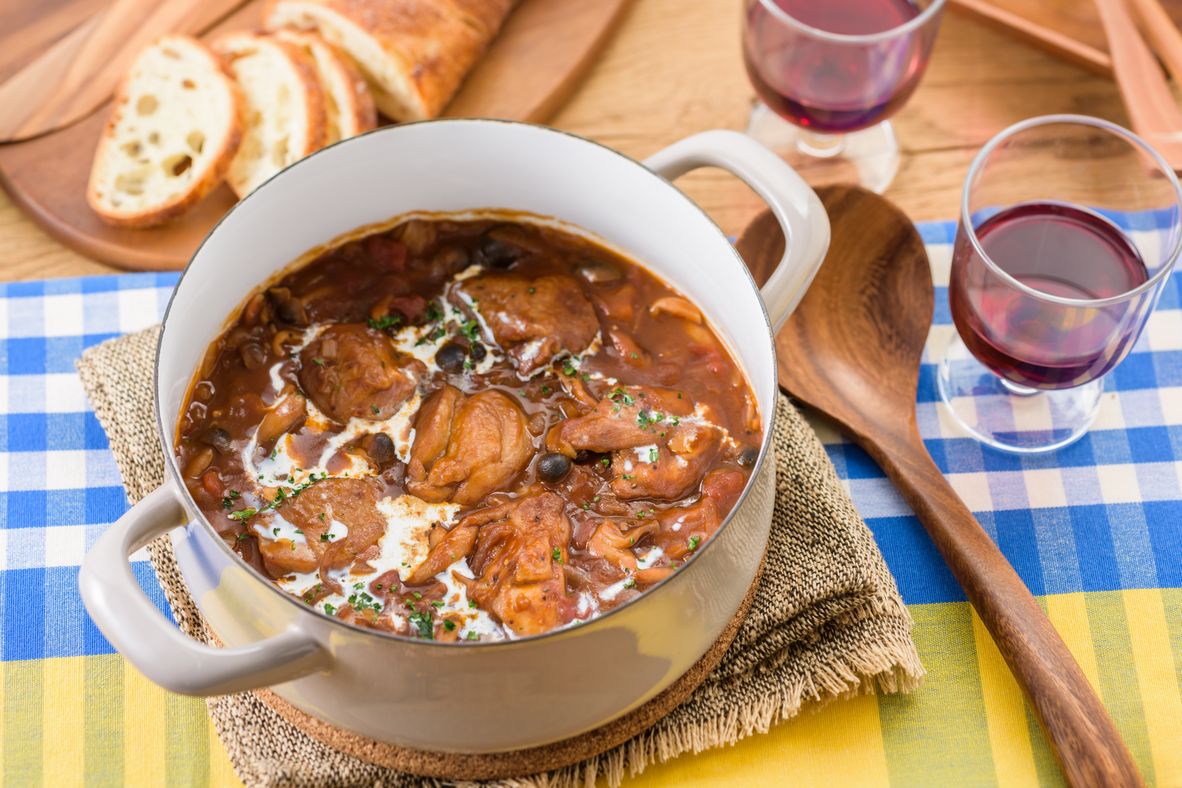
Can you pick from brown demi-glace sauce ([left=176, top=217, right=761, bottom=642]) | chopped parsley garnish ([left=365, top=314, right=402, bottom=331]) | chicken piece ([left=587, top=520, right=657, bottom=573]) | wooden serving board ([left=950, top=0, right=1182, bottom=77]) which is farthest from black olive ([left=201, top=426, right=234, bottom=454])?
wooden serving board ([left=950, top=0, right=1182, bottom=77])

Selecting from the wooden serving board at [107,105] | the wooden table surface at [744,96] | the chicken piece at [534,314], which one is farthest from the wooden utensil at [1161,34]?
the chicken piece at [534,314]

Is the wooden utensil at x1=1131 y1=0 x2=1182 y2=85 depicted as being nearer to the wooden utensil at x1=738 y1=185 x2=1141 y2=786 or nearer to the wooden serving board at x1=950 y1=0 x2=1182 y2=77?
the wooden serving board at x1=950 y1=0 x2=1182 y2=77

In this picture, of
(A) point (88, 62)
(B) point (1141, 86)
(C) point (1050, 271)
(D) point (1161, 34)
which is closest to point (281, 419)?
(A) point (88, 62)

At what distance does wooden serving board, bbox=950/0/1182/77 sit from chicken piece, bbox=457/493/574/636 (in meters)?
2.07

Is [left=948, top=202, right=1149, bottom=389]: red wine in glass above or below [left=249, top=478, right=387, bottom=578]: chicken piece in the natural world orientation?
above

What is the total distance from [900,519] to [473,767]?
1036 millimetres

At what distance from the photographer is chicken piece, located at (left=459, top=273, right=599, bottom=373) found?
2.47 meters

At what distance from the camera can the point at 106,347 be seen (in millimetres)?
2689

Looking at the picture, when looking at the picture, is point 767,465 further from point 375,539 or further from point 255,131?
point 255,131

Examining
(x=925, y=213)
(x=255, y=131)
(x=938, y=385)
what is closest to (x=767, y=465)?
(x=938, y=385)

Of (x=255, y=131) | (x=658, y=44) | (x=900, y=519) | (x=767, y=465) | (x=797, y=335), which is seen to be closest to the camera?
(x=767, y=465)

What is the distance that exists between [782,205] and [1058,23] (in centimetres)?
171

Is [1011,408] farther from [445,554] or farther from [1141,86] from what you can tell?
[445,554]

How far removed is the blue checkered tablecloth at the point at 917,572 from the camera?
235cm
